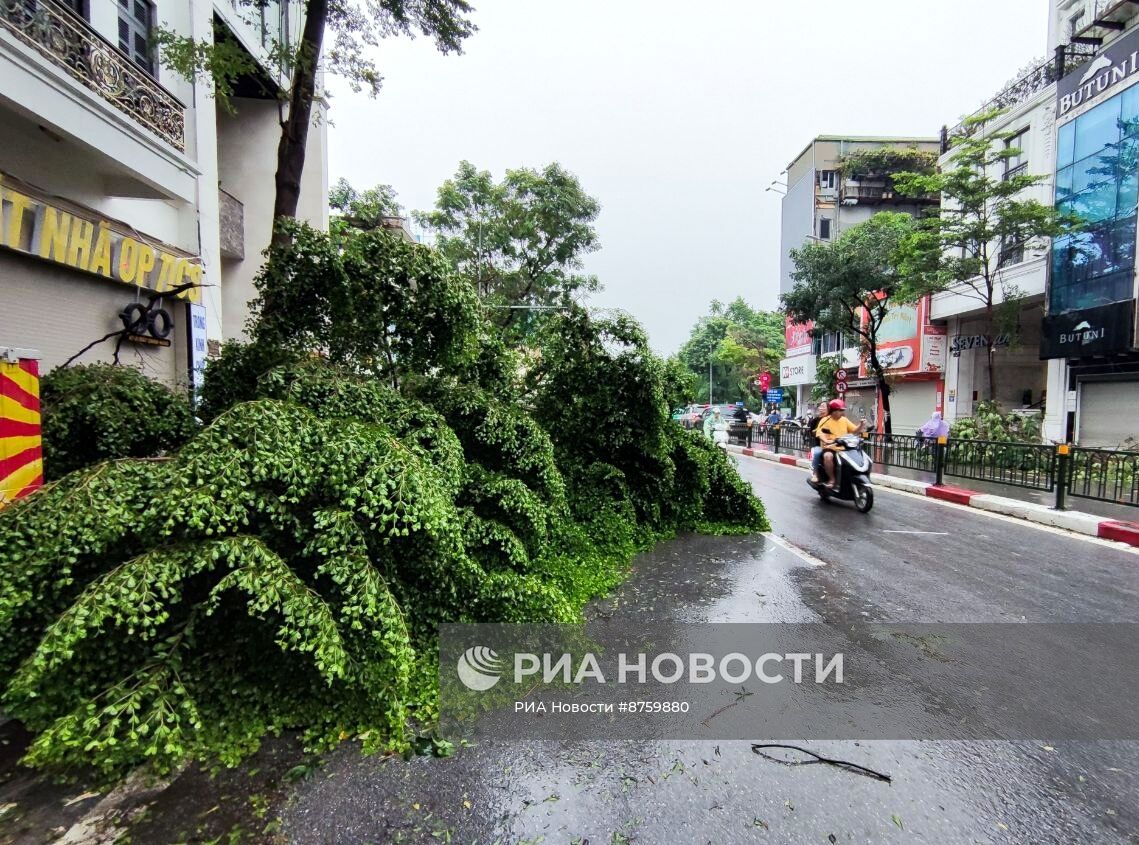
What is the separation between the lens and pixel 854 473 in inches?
318

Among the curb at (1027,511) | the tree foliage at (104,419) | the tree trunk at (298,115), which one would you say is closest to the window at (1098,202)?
the curb at (1027,511)

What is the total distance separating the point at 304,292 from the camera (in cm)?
415

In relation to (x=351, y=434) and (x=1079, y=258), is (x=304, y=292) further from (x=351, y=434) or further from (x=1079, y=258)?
(x=1079, y=258)

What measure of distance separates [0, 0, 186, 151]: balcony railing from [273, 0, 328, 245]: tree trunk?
269 cm

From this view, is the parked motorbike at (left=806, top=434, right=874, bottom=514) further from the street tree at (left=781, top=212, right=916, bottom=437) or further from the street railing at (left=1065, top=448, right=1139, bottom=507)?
the street tree at (left=781, top=212, right=916, bottom=437)

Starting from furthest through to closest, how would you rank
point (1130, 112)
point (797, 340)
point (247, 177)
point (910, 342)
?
point (797, 340)
point (910, 342)
point (1130, 112)
point (247, 177)

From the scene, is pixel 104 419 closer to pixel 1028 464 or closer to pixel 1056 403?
pixel 1028 464

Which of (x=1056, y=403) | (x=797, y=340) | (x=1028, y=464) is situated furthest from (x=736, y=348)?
(x=1028, y=464)

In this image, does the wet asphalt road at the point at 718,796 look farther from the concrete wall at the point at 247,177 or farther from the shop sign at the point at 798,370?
the shop sign at the point at 798,370

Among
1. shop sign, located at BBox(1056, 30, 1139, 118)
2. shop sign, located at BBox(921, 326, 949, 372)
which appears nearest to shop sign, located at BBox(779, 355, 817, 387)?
shop sign, located at BBox(921, 326, 949, 372)

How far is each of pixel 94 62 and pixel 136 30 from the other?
178 cm

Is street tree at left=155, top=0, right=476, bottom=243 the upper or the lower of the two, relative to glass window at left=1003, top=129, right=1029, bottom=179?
lower

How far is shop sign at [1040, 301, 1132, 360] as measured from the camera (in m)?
13.7

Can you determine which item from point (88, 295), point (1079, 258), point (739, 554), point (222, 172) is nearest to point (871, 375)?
point (1079, 258)
